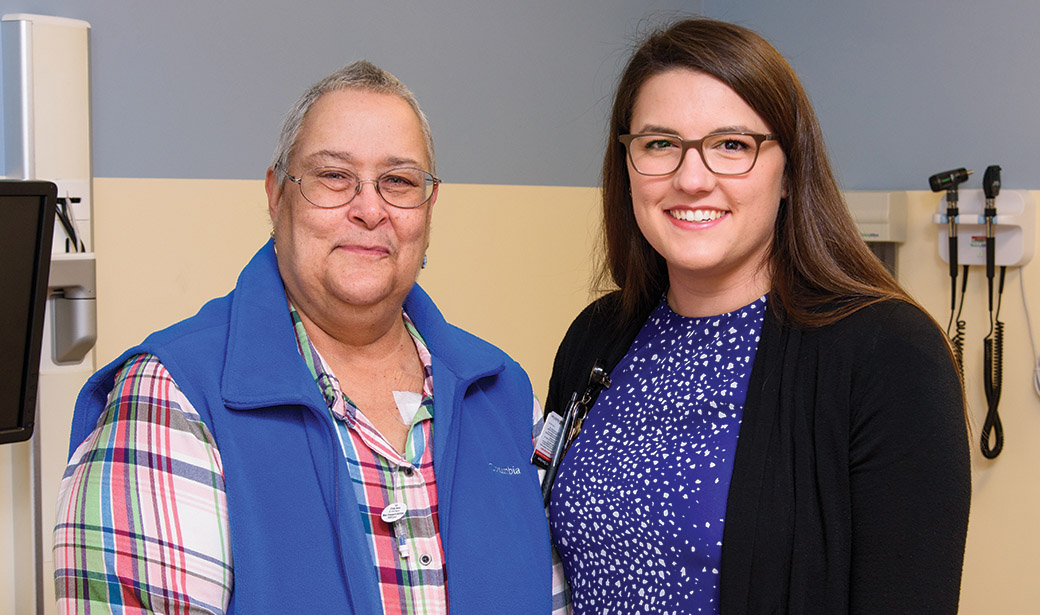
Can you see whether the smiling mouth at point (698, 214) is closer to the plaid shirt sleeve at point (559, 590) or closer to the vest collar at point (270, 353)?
the vest collar at point (270, 353)

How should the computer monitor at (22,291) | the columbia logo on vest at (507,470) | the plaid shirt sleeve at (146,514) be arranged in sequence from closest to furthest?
the plaid shirt sleeve at (146,514) < the columbia logo on vest at (507,470) < the computer monitor at (22,291)

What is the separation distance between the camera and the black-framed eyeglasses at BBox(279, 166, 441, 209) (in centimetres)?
142

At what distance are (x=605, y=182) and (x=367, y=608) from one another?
846 mm

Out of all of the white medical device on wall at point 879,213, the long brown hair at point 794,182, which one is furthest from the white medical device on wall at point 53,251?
the white medical device on wall at point 879,213

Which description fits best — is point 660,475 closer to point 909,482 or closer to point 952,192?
point 909,482

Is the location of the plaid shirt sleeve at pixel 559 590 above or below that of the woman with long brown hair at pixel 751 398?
below

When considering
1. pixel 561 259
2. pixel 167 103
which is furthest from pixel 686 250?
pixel 561 259

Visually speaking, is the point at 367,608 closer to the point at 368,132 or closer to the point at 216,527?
the point at 216,527

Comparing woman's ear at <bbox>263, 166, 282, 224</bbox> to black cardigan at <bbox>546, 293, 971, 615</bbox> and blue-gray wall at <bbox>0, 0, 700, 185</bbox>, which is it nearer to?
black cardigan at <bbox>546, 293, 971, 615</bbox>

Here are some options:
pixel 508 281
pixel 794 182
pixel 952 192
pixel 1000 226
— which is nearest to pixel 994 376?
pixel 1000 226

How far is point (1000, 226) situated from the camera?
2834 millimetres

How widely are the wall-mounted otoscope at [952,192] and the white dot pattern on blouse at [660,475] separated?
1.67 meters

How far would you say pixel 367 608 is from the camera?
126 cm

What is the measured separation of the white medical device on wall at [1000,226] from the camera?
2.79 m
